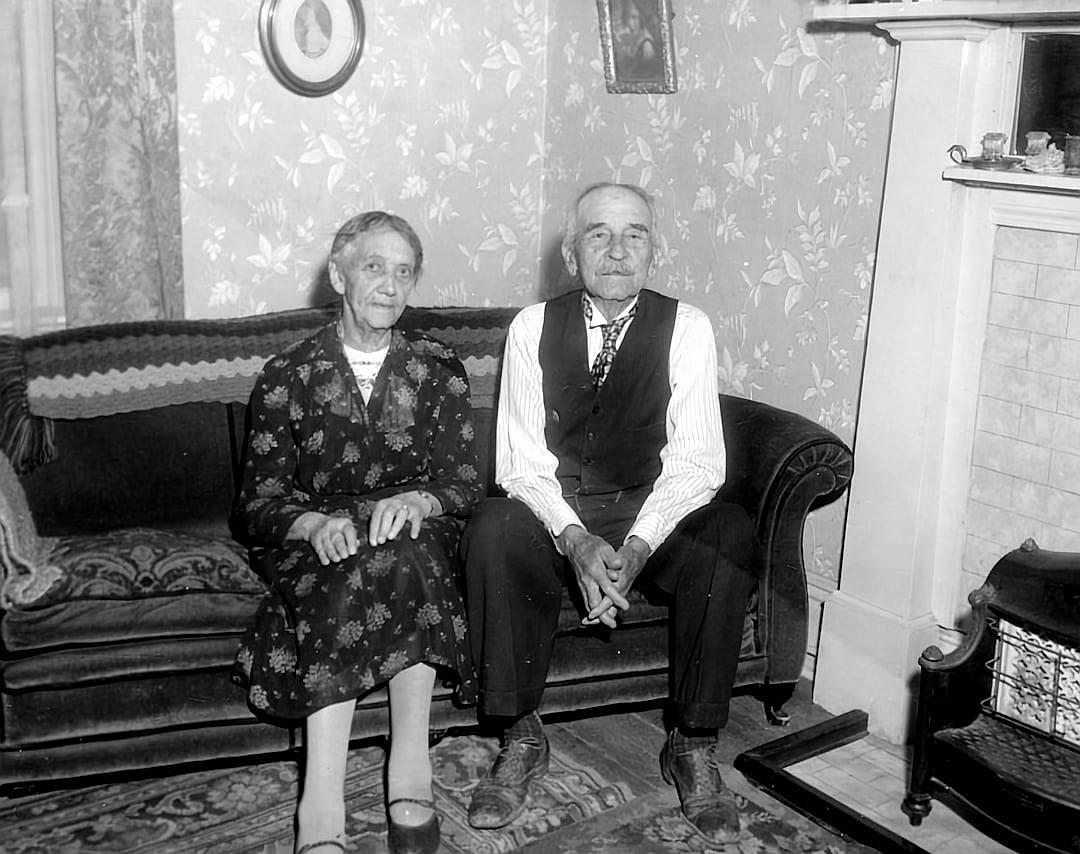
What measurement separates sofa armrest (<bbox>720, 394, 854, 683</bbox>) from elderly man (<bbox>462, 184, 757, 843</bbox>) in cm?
12

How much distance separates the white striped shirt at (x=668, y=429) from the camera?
243cm

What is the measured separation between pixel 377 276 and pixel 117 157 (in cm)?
85

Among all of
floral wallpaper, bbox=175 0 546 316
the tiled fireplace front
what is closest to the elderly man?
the tiled fireplace front

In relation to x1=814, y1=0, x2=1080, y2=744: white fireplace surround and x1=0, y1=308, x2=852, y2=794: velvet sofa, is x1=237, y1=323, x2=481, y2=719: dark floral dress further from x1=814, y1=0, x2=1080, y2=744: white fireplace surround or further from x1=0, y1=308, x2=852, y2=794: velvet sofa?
x1=814, y1=0, x2=1080, y2=744: white fireplace surround

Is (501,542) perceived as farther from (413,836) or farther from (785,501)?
(785,501)

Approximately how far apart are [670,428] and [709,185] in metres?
0.81

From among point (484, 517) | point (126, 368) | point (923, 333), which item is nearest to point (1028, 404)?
point (923, 333)

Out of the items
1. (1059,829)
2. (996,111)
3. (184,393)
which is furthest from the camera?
(184,393)

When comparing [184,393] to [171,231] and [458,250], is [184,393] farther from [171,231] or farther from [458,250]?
[458,250]

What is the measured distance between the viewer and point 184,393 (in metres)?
2.64

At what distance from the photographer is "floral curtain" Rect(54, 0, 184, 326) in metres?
2.69

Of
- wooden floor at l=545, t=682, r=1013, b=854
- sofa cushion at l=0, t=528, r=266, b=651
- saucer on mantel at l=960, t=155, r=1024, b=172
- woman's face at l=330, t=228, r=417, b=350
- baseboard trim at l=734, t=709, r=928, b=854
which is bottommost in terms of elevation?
wooden floor at l=545, t=682, r=1013, b=854

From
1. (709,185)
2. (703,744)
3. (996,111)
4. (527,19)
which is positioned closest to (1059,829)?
(703,744)

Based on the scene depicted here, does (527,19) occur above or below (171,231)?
above
